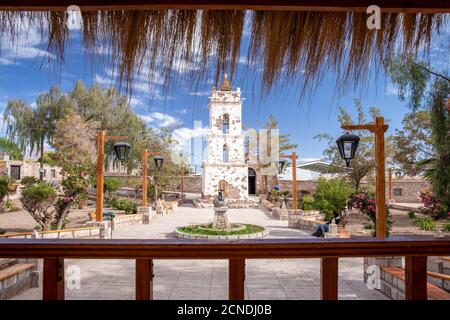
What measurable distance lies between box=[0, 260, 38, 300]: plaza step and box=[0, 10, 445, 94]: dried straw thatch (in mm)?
3430

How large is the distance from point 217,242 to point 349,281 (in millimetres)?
4356

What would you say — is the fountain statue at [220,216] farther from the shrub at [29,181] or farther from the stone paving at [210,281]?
the shrub at [29,181]

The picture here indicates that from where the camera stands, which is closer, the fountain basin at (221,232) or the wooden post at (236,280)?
the wooden post at (236,280)

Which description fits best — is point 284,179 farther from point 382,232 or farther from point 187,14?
point 187,14

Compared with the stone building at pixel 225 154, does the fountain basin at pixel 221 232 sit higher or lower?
lower

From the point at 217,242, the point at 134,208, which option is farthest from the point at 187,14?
the point at 134,208

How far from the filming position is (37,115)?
18.5 meters

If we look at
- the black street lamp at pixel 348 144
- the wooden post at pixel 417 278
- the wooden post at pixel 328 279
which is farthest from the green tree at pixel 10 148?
the wooden post at pixel 417 278

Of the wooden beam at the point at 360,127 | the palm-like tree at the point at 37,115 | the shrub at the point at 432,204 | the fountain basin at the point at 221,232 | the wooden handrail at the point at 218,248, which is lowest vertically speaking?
the fountain basin at the point at 221,232

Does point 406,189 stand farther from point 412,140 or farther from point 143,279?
point 143,279

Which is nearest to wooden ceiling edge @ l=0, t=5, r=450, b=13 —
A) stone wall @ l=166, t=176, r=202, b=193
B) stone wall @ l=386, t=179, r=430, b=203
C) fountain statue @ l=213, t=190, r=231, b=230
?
fountain statue @ l=213, t=190, r=231, b=230

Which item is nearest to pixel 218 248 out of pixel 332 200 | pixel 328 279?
pixel 328 279
